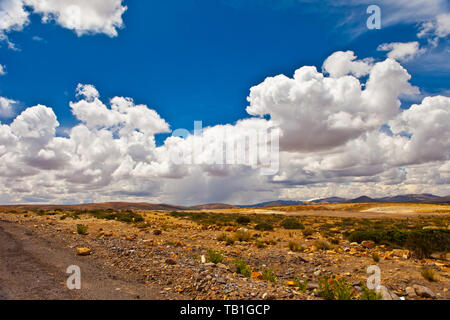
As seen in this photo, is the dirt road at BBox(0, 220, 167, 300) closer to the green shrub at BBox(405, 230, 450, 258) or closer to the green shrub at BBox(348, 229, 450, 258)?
the green shrub at BBox(405, 230, 450, 258)

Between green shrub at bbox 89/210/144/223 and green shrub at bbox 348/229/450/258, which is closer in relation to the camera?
green shrub at bbox 348/229/450/258

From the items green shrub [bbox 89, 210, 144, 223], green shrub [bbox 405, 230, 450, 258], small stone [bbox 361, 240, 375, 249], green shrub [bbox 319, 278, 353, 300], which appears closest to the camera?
green shrub [bbox 319, 278, 353, 300]

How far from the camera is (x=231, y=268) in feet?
34.4

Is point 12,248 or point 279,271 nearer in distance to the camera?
point 279,271

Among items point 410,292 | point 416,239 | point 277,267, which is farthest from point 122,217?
point 410,292

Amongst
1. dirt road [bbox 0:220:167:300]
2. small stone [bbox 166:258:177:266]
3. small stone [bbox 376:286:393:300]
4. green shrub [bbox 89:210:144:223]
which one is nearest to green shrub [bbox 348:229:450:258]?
small stone [bbox 376:286:393:300]

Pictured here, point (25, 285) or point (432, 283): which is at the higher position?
point (25, 285)

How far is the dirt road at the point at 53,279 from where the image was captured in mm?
6996

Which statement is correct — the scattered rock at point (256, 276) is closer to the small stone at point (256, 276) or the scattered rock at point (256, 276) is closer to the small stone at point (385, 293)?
the small stone at point (256, 276)

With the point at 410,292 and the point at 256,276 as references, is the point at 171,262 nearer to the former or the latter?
the point at 256,276

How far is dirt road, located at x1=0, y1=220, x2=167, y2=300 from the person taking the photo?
7.00 m

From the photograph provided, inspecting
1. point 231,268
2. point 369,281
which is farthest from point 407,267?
point 231,268

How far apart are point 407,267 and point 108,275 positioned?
12.2m
